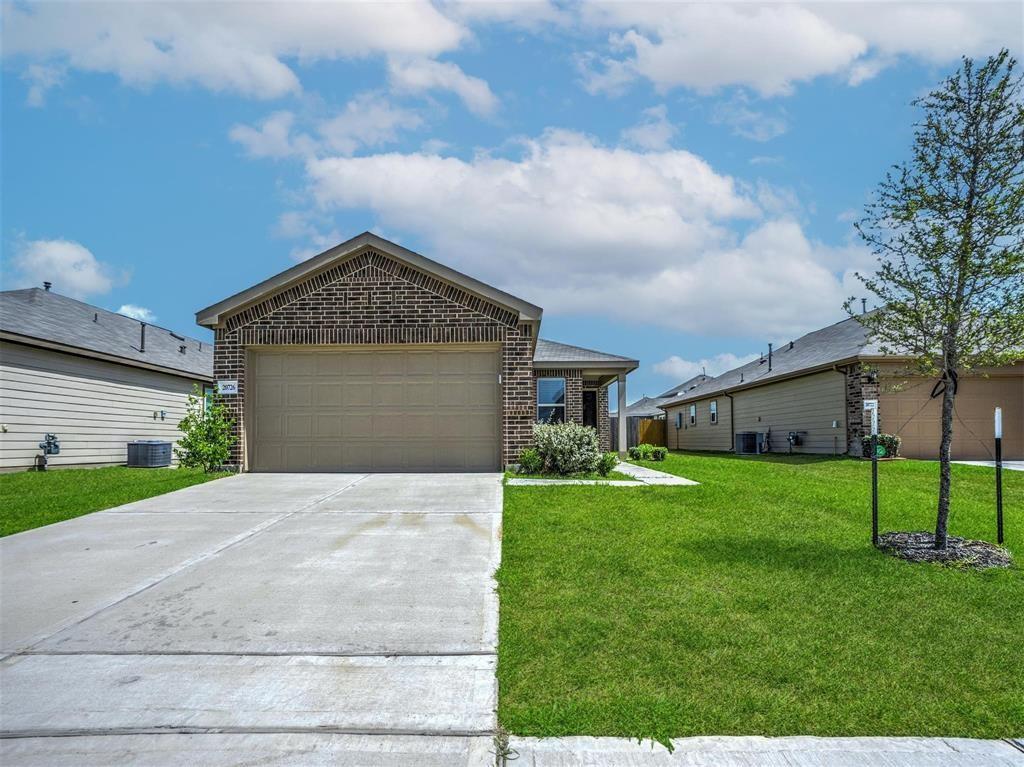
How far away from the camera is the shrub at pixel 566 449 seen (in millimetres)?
12727

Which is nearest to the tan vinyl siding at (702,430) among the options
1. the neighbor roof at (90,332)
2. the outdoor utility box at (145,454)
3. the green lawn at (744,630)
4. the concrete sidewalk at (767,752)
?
the neighbor roof at (90,332)

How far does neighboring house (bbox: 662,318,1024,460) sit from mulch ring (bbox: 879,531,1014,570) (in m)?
7.26

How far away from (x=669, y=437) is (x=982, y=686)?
3298cm

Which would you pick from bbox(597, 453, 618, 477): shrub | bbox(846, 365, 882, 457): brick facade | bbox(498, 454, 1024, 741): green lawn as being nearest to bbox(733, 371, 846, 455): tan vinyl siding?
bbox(846, 365, 882, 457): brick facade

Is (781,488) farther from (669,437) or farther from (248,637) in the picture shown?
(669,437)

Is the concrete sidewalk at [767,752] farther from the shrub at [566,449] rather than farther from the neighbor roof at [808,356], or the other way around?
the neighbor roof at [808,356]

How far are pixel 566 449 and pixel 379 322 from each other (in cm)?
409

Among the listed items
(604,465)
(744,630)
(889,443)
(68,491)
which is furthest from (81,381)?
(889,443)

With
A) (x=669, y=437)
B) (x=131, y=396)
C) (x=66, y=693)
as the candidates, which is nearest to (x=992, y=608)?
(x=66, y=693)

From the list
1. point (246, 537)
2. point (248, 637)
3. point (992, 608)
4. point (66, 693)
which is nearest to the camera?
point (66, 693)

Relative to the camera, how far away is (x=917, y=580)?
5.87 meters

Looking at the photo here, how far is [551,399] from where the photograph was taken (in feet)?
70.4

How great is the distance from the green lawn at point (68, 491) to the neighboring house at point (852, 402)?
41.8 ft

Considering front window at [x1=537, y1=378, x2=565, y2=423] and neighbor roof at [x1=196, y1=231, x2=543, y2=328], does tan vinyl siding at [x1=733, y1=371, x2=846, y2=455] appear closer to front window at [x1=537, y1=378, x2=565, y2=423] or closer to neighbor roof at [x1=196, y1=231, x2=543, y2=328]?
front window at [x1=537, y1=378, x2=565, y2=423]
